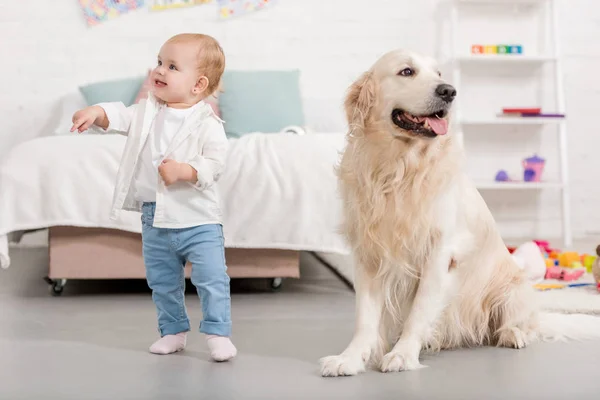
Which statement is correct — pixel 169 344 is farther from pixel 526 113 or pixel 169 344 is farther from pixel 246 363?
pixel 526 113

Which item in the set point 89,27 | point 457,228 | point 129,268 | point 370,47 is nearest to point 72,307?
Result: point 129,268

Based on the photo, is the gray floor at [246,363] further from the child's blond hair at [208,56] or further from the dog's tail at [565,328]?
the child's blond hair at [208,56]

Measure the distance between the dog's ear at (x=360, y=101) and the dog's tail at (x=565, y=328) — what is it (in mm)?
716

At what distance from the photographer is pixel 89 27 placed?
4473mm

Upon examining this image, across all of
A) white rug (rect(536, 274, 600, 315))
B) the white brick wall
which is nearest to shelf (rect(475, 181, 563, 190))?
the white brick wall

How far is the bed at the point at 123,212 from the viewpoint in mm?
2561

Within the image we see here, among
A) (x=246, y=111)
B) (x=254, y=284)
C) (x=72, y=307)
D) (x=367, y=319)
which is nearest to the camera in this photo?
(x=367, y=319)

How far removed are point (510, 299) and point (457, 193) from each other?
1.01ft

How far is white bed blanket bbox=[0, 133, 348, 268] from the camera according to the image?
2557 mm

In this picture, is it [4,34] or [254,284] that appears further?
[4,34]

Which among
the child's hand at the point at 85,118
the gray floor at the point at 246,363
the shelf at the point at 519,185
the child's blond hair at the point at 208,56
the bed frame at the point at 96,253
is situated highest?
the child's blond hair at the point at 208,56

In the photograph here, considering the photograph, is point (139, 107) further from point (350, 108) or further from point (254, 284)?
point (254, 284)

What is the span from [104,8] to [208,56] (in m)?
2.92

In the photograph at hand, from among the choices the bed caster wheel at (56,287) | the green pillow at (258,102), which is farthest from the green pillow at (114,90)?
the bed caster wheel at (56,287)
